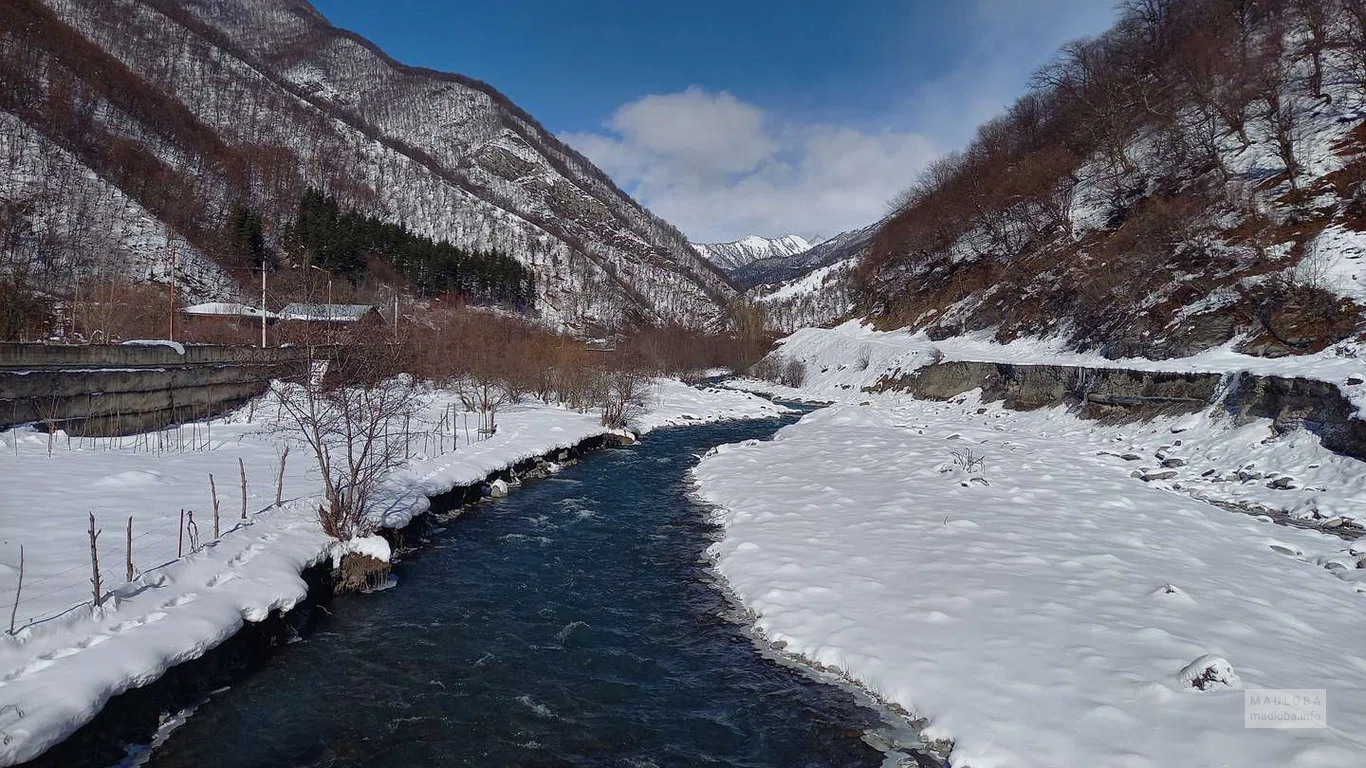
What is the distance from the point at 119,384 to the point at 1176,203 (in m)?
46.4

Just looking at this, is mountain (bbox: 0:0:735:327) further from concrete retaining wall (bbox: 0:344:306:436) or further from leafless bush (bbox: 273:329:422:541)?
leafless bush (bbox: 273:329:422:541)

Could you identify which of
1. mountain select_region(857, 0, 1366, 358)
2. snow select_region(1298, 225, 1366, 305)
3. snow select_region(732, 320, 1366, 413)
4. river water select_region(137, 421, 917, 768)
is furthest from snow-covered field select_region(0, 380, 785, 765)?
snow select_region(1298, 225, 1366, 305)

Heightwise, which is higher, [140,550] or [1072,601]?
[140,550]

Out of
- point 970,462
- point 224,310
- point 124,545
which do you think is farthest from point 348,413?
point 224,310

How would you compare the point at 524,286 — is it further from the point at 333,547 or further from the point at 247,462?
the point at 333,547

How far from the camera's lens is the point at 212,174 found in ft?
322

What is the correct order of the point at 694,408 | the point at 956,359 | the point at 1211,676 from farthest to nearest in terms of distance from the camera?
the point at 694,408, the point at 956,359, the point at 1211,676

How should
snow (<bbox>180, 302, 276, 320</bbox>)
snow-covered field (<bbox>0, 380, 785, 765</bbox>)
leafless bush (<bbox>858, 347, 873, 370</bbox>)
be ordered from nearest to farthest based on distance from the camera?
snow-covered field (<bbox>0, 380, 785, 765</bbox>)
leafless bush (<bbox>858, 347, 873, 370</bbox>)
snow (<bbox>180, 302, 276, 320</bbox>)

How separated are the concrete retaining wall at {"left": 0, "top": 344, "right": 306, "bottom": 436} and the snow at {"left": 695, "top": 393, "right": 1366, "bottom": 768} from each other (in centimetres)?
1108

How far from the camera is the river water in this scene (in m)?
7.15

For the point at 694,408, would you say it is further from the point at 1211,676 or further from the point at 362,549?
the point at 1211,676

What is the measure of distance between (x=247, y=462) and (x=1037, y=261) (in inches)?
1755

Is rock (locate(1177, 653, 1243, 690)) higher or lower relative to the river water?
higher

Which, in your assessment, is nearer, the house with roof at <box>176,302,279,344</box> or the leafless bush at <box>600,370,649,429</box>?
the leafless bush at <box>600,370,649,429</box>
